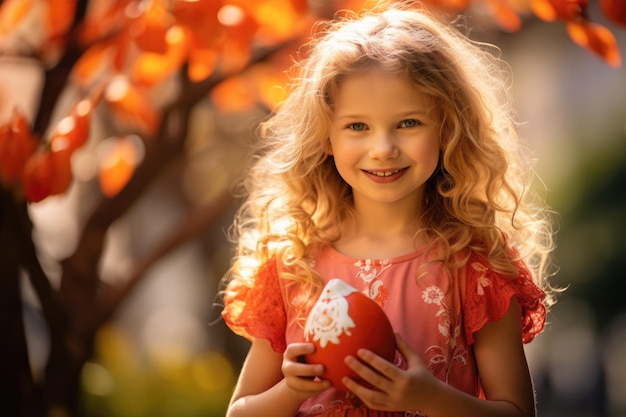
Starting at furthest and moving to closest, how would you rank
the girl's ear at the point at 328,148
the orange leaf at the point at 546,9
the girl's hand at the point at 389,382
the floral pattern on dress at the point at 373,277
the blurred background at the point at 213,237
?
the blurred background at the point at 213,237
the orange leaf at the point at 546,9
the girl's ear at the point at 328,148
the floral pattern on dress at the point at 373,277
the girl's hand at the point at 389,382

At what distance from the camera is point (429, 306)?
200 cm

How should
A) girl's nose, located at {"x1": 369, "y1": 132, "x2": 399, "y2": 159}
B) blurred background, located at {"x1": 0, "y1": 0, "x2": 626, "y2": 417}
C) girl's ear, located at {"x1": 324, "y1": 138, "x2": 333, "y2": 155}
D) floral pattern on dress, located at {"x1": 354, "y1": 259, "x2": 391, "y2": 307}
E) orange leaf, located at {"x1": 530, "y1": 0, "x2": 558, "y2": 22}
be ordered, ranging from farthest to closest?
1. blurred background, located at {"x1": 0, "y1": 0, "x2": 626, "y2": 417}
2. orange leaf, located at {"x1": 530, "y1": 0, "x2": 558, "y2": 22}
3. girl's ear, located at {"x1": 324, "y1": 138, "x2": 333, "y2": 155}
4. floral pattern on dress, located at {"x1": 354, "y1": 259, "x2": 391, "y2": 307}
5. girl's nose, located at {"x1": 369, "y1": 132, "x2": 399, "y2": 159}

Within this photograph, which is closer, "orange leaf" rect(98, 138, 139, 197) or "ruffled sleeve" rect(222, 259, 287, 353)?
"ruffled sleeve" rect(222, 259, 287, 353)

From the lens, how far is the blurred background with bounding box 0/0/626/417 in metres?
3.85

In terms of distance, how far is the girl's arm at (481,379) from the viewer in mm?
1760

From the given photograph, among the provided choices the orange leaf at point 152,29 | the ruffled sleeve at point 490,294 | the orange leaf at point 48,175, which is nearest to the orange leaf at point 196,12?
the orange leaf at point 152,29

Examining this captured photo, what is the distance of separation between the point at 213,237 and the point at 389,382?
5294 millimetres

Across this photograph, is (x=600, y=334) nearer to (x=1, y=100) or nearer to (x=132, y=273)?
(x=132, y=273)

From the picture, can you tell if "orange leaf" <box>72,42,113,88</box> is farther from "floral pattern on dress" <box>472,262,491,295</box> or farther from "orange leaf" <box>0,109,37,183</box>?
"floral pattern on dress" <box>472,262,491,295</box>

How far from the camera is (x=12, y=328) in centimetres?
319

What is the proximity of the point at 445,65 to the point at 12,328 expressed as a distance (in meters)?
1.92

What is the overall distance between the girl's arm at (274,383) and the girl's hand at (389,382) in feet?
0.26

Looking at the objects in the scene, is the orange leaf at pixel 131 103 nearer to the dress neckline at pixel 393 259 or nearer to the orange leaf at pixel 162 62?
the orange leaf at pixel 162 62

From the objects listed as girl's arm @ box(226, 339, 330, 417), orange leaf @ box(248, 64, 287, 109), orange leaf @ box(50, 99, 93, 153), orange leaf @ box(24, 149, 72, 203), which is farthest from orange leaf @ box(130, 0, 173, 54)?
girl's arm @ box(226, 339, 330, 417)
